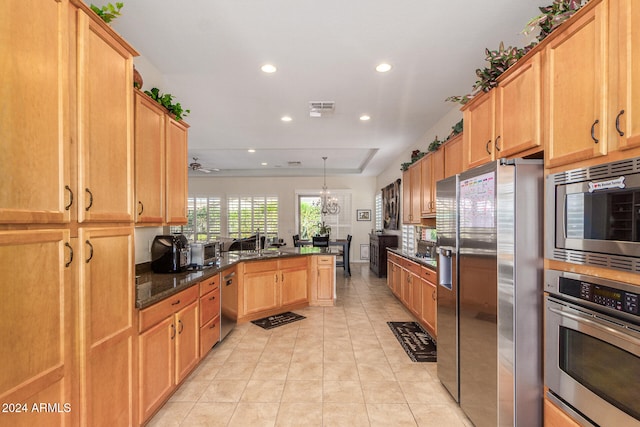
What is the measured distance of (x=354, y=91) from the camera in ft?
12.1

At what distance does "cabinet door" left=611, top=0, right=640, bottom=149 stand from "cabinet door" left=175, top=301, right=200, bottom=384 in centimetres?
283

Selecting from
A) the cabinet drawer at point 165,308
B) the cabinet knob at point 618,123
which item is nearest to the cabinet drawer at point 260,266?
the cabinet drawer at point 165,308

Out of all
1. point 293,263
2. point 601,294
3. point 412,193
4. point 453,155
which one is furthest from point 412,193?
point 601,294

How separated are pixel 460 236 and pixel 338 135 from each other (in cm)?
376

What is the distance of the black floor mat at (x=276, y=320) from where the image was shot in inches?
163

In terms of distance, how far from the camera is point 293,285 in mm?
4805

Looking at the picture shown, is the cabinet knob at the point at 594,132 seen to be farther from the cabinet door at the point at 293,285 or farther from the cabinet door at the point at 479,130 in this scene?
the cabinet door at the point at 293,285

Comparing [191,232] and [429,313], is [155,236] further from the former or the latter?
[191,232]

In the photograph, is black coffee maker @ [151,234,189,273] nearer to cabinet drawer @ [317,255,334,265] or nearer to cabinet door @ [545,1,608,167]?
cabinet drawer @ [317,255,334,265]

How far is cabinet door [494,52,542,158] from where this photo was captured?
1707mm

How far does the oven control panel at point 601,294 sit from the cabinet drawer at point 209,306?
8.99 ft

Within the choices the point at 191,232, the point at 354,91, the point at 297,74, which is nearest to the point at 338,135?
the point at 354,91

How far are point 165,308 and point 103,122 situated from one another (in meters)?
1.32

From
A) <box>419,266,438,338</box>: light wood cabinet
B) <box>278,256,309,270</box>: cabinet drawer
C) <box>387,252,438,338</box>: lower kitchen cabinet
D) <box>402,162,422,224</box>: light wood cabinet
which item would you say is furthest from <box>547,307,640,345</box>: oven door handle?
<box>278,256,309,270</box>: cabinet drawer
